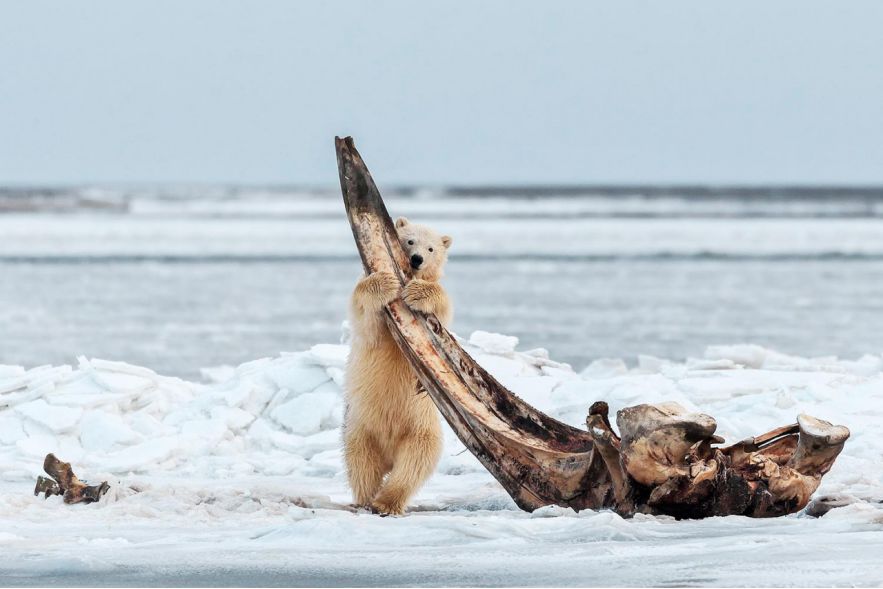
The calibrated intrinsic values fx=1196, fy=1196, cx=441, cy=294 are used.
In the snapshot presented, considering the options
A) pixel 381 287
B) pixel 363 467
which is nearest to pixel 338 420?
pixel 363 467

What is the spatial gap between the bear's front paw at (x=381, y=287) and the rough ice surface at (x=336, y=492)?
100 centimetres

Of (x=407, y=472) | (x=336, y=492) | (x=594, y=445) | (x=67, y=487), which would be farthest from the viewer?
(x=336, y=492)

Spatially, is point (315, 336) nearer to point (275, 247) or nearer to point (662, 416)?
point (662, 416)

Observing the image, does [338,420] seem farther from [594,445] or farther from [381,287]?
[594,445]

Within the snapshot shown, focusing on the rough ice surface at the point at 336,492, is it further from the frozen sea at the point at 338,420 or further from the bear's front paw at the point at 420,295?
the bear's front paw at the point at 420,295

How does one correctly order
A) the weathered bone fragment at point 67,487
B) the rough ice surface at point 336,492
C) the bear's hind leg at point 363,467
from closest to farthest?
the rough ice surface at point 336,492
the weathered bone fragment at point 67,487
the bear's hind leg at point 363,467

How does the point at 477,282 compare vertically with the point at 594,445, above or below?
above

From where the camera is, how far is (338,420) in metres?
7.42

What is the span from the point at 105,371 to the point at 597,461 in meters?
4.02

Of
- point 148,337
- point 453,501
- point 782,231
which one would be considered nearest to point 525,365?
point 453,501

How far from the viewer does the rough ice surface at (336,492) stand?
4262mm

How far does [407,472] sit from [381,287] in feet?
2.85

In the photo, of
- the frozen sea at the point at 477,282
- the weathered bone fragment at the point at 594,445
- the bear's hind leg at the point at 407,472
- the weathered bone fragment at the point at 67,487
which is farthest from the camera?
the frozen sea at the point at 477,282

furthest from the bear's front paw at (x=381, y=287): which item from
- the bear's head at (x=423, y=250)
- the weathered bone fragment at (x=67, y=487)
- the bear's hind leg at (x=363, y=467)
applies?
the weathered bone fragment at (x=67, y=487)
